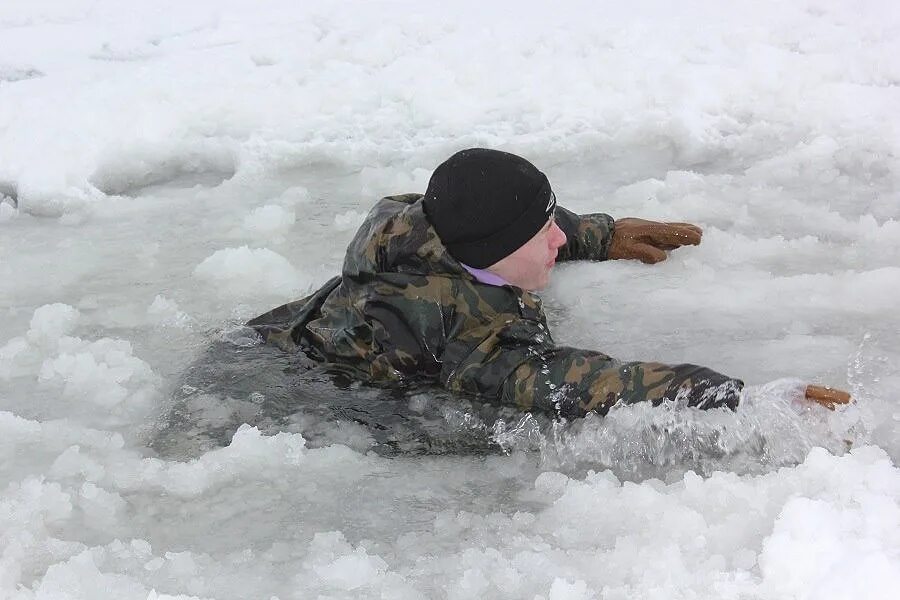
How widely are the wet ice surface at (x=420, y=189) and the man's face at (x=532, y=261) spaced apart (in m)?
0.39

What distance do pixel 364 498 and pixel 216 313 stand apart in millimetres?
1429

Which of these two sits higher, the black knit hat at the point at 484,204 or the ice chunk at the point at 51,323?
the black knit hat at the point at 484,204

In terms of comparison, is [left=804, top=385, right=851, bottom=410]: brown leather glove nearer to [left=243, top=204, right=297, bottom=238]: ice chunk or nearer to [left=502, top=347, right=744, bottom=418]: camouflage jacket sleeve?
[left=502, top=347, right=744, bottom=418]: camouflage jacket sleeve

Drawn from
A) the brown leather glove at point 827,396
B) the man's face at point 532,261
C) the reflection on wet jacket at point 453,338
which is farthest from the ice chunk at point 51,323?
the brown leather glove at point 827,396

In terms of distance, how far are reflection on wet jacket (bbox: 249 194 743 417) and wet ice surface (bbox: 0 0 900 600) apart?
10 cm

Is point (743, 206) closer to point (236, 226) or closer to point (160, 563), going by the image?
point (236, 226)

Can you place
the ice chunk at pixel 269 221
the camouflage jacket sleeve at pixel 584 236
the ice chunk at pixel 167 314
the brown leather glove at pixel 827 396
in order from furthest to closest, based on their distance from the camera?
1. the ice chunk at pixel 269 221
2. the camouflage jacket sleeve at pixel 584 236
3. the ice chunk at pixel 167 314
4. the brown leather glove at pixel 827 396

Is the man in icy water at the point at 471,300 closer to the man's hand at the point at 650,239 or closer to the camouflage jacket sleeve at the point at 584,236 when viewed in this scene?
the camouflage jacket sleeve at the point at 584,236

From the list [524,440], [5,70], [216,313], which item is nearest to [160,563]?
[524,440]

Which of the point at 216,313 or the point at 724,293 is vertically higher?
the point at 724,293

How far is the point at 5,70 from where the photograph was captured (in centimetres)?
620

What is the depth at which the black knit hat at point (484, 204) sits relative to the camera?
2.86 m

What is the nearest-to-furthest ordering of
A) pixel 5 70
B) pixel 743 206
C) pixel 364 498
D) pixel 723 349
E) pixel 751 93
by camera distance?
pixel 364 498
pixel 723 349
pixel 743 206
pixel 751 93
pixel 5 70

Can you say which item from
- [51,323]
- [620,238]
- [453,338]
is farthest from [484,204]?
[51,323]
